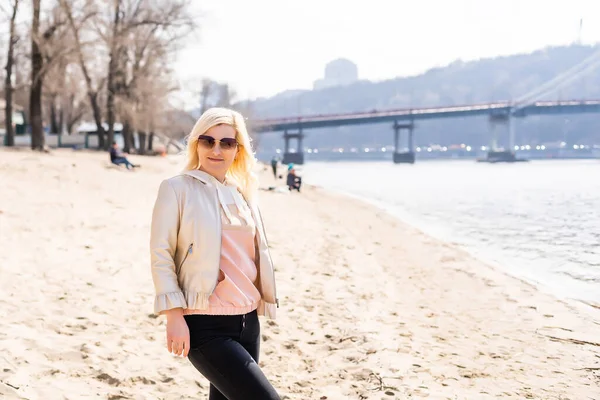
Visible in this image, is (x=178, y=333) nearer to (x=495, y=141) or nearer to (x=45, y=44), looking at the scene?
(x=45, y=44)

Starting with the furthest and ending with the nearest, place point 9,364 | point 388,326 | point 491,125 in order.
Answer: point 491,125 → point 388,326 → point 9,364

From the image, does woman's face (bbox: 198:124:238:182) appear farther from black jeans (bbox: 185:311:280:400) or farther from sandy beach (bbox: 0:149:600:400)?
sandy beach (bbox: 0:149:600:400)

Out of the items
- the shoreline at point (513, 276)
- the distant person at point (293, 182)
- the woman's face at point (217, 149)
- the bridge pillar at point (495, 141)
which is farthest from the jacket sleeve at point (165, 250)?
the bridge pillar at point (495, 141)

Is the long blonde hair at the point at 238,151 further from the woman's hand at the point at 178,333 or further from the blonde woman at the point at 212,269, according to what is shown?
the woman's hand at the point at 178,333

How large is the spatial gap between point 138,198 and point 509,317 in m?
10.9

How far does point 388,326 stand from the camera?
6672mm

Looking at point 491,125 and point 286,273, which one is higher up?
point 491,125

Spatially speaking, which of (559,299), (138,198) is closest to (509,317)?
(559,299)

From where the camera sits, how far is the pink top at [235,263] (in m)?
2.32

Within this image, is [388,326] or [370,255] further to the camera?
[370,255]

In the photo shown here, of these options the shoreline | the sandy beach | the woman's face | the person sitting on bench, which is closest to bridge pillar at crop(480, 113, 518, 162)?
the person sitting on bench

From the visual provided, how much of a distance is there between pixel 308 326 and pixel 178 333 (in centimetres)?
433

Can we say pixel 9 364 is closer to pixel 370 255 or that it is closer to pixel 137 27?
pixel 370 255

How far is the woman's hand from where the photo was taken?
222 centimetres
